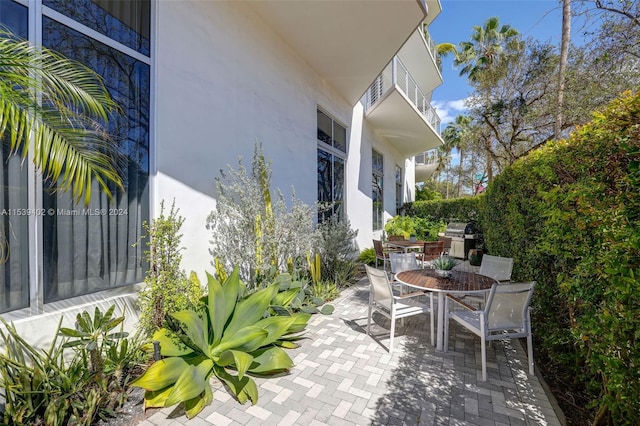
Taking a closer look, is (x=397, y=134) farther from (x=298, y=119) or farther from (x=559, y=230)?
(x=559, y=230)

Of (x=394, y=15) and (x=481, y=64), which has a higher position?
(x=481, y=64)

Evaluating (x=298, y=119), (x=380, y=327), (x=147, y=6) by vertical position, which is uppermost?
(x=147, y=6)

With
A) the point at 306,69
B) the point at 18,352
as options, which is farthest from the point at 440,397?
the point at 306,69

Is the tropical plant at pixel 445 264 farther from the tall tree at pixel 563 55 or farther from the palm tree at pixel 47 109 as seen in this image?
the tall tree at pixel 563 55

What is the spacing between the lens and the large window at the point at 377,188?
34.7 ft

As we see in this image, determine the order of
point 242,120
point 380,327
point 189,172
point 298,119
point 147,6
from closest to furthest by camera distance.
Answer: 1. point 147,6
2. point 189,172
3. point 380,327
4. point 242,120
5. point 298,119

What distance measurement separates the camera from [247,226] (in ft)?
13.0

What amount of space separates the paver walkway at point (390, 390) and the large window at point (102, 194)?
155 cm

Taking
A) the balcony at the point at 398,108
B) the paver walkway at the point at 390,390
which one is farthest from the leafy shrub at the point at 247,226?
the balcony at the point at 398,108

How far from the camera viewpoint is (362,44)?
528 centimetres

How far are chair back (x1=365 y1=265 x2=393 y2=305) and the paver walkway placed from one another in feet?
1.77

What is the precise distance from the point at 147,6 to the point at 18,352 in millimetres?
3784

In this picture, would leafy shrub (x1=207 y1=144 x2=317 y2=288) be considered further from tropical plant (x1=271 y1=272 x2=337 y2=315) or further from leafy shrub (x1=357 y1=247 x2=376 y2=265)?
leafy shrub (x1=357 y1=247 x2=376 y2=265)

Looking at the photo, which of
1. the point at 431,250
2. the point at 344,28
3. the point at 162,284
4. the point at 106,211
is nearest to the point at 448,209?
the point at 431,250
